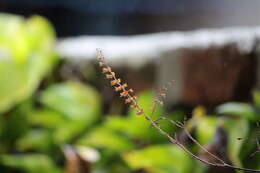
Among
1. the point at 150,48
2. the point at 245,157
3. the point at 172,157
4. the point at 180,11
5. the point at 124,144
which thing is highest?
the point at 150,48

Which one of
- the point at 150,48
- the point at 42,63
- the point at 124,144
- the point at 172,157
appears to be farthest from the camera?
the point at 42,63

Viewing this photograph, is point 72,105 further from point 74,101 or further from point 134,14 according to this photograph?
point 134,14

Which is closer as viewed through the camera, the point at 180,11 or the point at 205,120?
the point at 205,120

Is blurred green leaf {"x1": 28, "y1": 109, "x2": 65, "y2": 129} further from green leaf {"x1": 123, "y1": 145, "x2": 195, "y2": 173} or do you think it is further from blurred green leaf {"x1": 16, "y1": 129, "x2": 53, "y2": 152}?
green leaf {"x1": 123, "y1": 145, "x2": 195, "y2": 173}

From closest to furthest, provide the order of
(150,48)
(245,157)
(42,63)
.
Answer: (245,157), (150,48), (42,63)

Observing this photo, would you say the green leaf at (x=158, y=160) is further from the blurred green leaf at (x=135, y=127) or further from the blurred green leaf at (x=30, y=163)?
the blurred green leaf at (x=30, y=163)

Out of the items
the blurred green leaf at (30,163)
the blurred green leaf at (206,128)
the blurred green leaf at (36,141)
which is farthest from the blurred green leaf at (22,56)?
the blurred green leaf at (206,128)

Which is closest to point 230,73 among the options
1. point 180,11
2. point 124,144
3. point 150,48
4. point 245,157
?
point 245,157

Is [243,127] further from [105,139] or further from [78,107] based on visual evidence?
[78,107]

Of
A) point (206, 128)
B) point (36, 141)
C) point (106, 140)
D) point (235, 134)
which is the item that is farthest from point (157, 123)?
point (36, 141)
